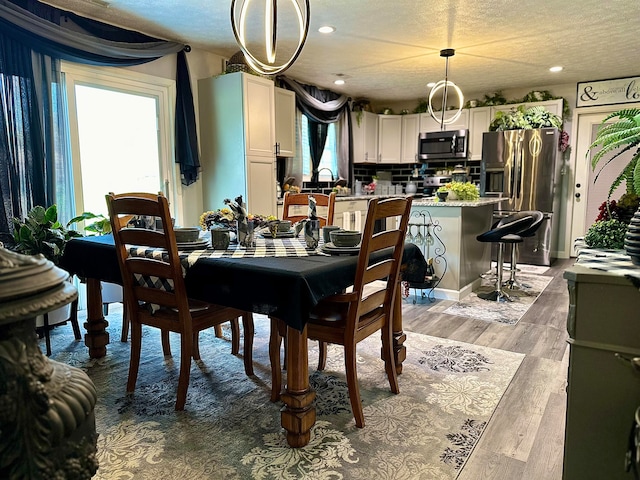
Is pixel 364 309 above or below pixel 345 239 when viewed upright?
below

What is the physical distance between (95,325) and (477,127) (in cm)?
579

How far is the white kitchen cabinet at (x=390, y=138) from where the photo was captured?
7.29m

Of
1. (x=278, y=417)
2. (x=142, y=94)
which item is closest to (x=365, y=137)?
(x=142, y=94)

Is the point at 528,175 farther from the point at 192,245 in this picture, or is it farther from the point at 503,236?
the point at 192,245

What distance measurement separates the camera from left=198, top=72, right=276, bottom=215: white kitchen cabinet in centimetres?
440

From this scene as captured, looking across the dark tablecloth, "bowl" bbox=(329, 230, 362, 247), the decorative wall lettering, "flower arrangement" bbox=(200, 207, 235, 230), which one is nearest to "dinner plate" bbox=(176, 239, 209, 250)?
the dark tablecloth

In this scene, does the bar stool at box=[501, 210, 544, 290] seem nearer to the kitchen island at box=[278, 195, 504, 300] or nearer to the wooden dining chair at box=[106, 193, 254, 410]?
the kitchen island at box=[278, 195, 504, 300]

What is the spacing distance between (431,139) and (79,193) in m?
5.03

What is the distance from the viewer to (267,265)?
1.75 m

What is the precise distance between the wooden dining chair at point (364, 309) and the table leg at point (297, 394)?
19cm

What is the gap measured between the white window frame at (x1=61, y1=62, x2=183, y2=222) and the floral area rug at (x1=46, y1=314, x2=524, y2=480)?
1.80 metres

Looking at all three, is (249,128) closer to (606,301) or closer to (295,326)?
(295,326)

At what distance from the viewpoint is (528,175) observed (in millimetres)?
5812

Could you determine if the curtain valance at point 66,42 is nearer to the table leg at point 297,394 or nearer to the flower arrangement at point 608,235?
the table leg at point 297,394
